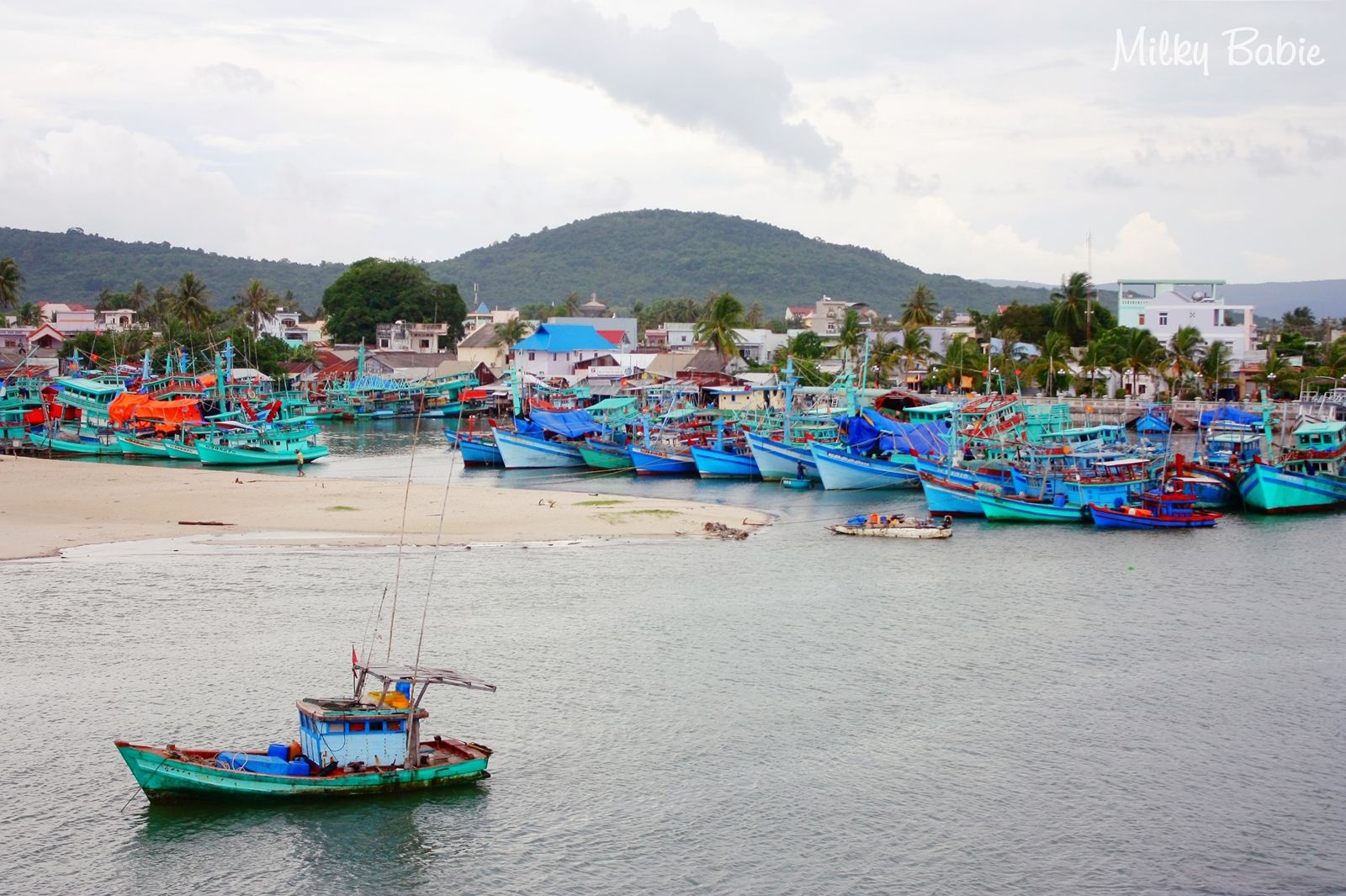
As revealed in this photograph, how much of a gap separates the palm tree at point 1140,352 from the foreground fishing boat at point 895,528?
5313 centimetres

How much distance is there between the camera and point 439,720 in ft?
89.8

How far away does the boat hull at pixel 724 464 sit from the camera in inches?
2744

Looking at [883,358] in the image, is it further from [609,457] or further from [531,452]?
[531,452]

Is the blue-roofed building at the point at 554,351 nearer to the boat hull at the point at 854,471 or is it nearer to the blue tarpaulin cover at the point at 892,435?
the blue tarpaulin cover at the point at 892,435

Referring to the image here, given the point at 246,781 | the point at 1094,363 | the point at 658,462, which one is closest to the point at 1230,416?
the point at 1094,363

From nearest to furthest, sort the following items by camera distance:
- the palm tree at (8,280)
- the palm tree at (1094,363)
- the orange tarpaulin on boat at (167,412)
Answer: the orange tarpaulin on boat at (167,412)
the palm tree at (1094,363)
the palm tree at (8,280)

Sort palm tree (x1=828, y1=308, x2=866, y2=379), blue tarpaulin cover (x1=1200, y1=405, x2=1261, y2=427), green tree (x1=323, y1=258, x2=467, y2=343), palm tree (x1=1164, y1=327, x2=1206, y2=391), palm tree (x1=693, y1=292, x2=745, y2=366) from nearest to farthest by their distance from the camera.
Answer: blue tarpaulin cover (x1=1200, y1=405, x2=1261, y2=427), palm tree (x1=1164, y1=327, x2=1206, y2=391), palm tree (x1=693, y1=292, x2=745, y2=366), palm tree (x1=828, y1=308, x2=866, y2=379), green tree (x1=323, y1=258, x2=467, y2=343)

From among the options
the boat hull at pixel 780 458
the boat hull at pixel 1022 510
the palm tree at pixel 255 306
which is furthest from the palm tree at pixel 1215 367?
the palm tree at pixel 255 306

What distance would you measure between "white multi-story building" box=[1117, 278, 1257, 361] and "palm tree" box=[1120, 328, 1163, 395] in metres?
7.73

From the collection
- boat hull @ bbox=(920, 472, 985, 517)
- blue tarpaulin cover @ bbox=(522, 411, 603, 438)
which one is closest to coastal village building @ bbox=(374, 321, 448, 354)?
blue tarpaulin cover @ bbox=(522, 411, 603, 438)

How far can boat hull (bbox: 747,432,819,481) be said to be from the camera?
219 ft

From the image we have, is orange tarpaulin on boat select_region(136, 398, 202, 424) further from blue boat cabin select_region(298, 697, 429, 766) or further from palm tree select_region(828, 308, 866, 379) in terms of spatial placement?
blue boat cabin select_region(298, 697, 429, 766)

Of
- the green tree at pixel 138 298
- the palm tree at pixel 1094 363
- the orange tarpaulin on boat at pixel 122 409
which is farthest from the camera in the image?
the green tree at pixel 138 298

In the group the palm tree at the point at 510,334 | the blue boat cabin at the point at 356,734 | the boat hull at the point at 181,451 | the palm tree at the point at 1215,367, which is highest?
the palm tree at the point at 510,334
